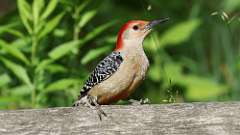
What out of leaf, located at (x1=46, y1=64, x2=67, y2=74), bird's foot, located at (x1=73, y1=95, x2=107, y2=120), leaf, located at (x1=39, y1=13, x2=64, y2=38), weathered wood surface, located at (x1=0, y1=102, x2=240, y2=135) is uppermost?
leaf, located at (x1=39, y1=13, x2=64, y2=38)

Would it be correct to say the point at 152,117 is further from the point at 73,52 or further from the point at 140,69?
the point at 73,52

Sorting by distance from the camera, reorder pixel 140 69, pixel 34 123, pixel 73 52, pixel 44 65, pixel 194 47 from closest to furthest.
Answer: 1. pixel 34 123
2. pixel 140 69
3. pixel 44 65
4. pixel 73 52
5. pixel 194 47

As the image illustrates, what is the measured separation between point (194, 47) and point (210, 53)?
0.21 metres

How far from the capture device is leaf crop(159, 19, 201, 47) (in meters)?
6.05

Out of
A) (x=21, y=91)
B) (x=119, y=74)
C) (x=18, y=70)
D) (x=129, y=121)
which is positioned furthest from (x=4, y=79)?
(x=129, y=121)

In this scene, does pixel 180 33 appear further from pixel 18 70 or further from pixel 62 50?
pixel 18 70

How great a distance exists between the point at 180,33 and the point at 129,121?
292cm

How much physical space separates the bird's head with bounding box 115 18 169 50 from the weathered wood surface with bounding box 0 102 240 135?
1.25 meters

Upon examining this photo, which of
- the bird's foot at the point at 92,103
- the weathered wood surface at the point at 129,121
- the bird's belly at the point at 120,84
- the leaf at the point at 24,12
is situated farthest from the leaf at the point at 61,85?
the weathered wood surface at the point at 129,121

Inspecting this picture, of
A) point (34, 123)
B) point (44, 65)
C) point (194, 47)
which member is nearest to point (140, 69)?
point (44, 65)

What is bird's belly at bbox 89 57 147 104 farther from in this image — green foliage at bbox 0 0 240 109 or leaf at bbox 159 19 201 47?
leaf at bbox 159 19 201 47

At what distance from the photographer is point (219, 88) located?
5.86 meters

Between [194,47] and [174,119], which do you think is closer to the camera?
[174,119]

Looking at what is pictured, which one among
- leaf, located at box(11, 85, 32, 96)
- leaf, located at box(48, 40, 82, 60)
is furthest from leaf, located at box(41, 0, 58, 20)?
leaf, located at box(11, 85, 32, 96)
